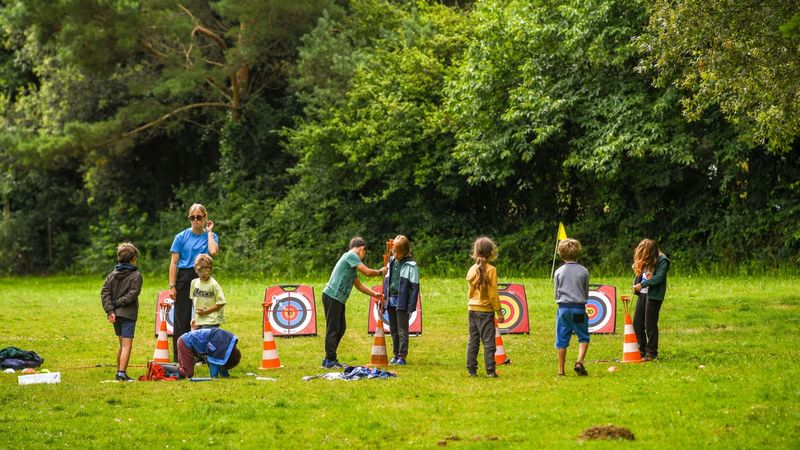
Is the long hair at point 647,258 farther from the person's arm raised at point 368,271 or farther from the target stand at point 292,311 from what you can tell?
the target stand at point 292,311

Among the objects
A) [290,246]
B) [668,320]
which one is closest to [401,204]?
[290,246]

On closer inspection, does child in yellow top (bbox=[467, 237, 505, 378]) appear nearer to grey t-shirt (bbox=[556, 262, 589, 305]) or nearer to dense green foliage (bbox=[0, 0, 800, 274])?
grey t-shirt (bbox=[556, 262, 589, 305])

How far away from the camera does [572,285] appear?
13.0 m

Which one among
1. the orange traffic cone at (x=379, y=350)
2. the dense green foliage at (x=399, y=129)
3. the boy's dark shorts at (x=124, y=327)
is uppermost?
the dense green foliage at (x=399, y=129)

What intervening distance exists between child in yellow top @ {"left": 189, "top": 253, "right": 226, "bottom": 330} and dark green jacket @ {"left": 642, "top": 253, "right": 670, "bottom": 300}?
511cm

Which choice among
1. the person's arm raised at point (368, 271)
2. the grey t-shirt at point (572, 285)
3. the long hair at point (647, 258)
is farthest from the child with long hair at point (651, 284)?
the person's arm raised at point (368, 271)

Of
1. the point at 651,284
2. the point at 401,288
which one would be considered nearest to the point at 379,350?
the point at 401,288

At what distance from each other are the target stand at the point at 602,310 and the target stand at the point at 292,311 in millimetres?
4481

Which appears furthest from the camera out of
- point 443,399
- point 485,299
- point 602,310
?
point 602,310

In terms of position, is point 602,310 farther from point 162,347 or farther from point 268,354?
point 162,347

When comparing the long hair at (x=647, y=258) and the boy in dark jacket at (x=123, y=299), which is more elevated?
the long hair at (x=647, y=258)

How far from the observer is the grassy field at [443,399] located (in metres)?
9.95

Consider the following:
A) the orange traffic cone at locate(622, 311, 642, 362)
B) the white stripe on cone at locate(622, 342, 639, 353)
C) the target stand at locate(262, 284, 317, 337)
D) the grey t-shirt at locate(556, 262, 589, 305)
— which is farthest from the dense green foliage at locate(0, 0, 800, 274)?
the target stand at locate(262, 284, 317, 337)

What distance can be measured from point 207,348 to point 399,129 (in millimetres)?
21305
